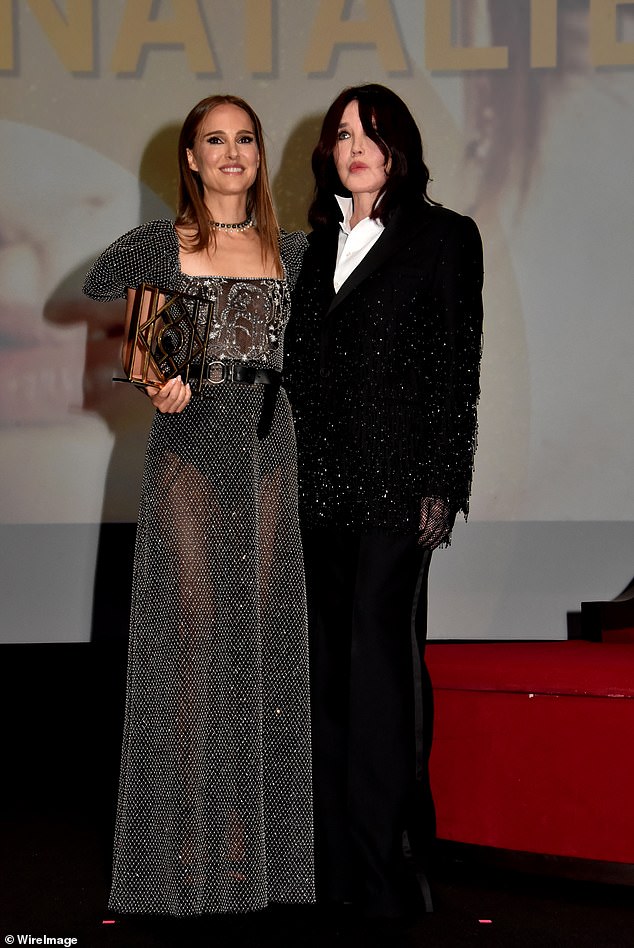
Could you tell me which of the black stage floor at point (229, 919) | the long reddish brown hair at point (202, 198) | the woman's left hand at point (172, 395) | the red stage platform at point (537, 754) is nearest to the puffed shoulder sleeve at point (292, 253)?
the long reddish brown hair at point (202, 198)

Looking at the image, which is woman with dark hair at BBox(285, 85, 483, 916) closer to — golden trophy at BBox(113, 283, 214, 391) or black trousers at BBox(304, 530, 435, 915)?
black trousers at BBox(304, 530, 435, 915)

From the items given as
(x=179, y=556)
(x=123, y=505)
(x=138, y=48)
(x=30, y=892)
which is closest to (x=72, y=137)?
(x=138, y=48)

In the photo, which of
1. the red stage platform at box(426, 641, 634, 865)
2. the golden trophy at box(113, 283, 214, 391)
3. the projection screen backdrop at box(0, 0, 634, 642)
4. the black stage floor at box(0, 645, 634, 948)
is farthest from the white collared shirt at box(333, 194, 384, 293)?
the projection screen backdrop at box(0, 0, 634, 642)

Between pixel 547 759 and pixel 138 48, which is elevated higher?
pixel 138 48

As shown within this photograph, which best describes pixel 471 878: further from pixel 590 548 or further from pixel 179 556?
pixel 590 548

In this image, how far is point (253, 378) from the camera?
1.91 m

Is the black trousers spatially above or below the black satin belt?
below

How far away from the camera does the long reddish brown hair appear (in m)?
1.95

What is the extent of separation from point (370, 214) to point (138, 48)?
72.4 inches

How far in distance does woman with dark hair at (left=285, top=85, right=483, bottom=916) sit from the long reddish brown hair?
123 millimetres

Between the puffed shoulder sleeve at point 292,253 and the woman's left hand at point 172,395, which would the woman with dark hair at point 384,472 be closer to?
the puffed shoulder sleeve at point 292,253

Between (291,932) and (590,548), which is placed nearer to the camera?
(291,932)

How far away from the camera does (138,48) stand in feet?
11.4

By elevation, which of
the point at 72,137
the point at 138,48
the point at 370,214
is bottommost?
the point at 370,214
